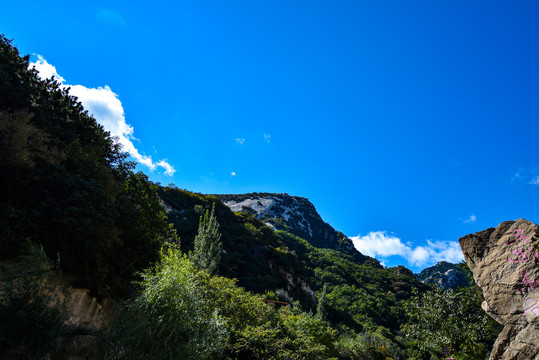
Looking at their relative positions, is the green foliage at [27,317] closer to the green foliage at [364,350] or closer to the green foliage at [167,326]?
the green foliage at [167,326]

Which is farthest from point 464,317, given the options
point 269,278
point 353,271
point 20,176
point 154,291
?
point 353,271

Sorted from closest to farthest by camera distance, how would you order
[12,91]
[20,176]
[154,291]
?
[154,291] < [20,176] < [12,91]

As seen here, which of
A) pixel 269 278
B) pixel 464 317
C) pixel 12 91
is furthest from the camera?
pixel 269 278

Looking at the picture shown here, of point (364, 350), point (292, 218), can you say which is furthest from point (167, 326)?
point (292, 218)

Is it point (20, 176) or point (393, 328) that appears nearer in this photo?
point (20, 176)

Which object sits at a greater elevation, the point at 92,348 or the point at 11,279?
the point at 11,279

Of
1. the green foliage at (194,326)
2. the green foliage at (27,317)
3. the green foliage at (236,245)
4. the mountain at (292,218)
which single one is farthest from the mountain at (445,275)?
the green foliage at (27,317)

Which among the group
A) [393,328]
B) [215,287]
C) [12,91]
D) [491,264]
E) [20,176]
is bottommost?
[393,328]

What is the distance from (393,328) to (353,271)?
20753mm

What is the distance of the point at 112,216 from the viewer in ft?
33.6

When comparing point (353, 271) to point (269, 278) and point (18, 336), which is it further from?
point (18, 336)

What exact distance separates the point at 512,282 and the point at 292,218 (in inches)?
3951

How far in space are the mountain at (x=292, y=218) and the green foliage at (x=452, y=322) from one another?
78.4 metres

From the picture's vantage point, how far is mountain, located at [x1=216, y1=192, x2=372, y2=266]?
93188 mm
